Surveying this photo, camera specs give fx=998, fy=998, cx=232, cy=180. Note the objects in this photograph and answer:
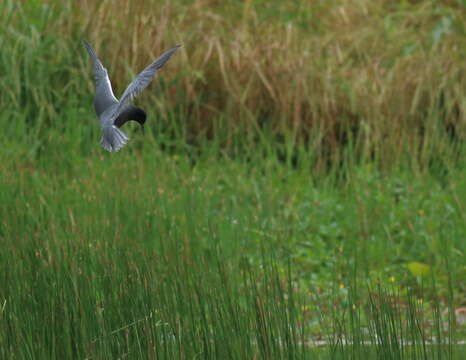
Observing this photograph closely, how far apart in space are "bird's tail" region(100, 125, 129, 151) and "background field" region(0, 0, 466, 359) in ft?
4.04

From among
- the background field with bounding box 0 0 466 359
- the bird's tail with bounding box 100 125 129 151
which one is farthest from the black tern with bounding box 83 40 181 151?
the background field with bounding box 0 0 466 359

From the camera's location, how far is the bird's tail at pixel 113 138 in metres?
1.91

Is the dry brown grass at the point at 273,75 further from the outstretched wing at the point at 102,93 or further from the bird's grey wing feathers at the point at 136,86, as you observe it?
the bird's grey wing feathers at the point at 136,86

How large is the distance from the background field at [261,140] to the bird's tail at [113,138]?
1.23 m

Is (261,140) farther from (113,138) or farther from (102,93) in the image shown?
(113,138)

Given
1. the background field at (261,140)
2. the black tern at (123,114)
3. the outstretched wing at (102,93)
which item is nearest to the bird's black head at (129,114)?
the black tern at (123,114)

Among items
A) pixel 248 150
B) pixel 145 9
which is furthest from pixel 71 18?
pixel 248 150

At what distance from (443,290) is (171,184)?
5.51 ft

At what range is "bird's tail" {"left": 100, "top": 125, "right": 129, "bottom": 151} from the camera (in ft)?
6.26

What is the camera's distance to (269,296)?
2785 millimetres

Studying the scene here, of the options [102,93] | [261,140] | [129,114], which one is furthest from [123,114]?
[261,140]

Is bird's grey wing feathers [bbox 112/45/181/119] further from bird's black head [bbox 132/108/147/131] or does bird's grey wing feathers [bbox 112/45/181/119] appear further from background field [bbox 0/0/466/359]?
background field [bbox 0/0/466/359]

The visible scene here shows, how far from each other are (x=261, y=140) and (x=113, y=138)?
4.94m

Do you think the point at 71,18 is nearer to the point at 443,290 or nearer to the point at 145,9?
the point at 145,9
